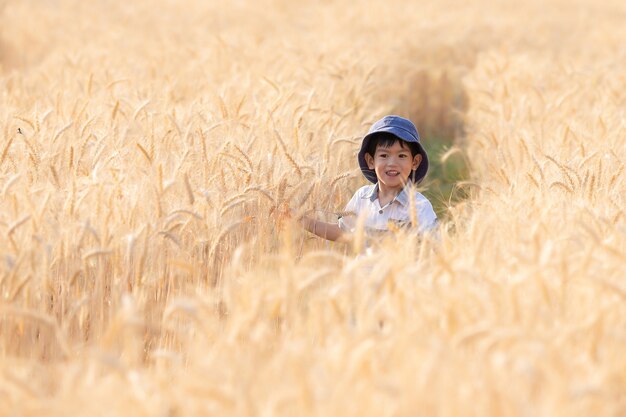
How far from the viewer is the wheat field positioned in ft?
6.36

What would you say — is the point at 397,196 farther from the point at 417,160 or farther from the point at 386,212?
the point at 417,160

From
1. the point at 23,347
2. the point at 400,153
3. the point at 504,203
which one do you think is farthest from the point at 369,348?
the point at 400,153

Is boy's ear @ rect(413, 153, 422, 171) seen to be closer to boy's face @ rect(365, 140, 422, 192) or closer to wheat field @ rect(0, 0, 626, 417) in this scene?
boy's face @ rect(365, 140, 422, 192)

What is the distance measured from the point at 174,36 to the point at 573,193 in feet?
20.3

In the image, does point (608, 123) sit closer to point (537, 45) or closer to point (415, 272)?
point (415, 272)

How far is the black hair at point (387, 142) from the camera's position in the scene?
3.97 metres

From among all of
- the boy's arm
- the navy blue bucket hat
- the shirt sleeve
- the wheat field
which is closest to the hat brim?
the navy blue bucket hat

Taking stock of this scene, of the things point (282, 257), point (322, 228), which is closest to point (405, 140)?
point (322, 228)

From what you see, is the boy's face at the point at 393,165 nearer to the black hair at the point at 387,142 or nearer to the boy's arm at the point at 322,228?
the black hair at the point at 387,142

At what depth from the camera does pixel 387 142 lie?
398cm

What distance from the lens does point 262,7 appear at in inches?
490

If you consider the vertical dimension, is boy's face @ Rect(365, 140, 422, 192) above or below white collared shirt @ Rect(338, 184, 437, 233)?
above

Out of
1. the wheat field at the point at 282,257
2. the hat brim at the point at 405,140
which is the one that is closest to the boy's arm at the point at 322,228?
the wheat field at the point at 282,257

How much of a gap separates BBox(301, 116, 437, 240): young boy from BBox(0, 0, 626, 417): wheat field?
0.15 meters
